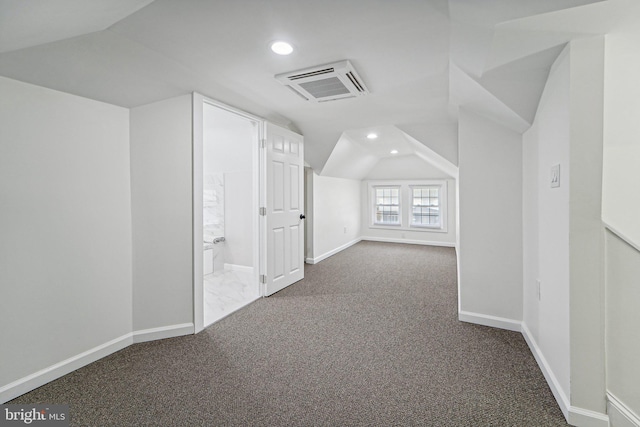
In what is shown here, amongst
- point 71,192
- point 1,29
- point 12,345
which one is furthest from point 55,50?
point 12,345

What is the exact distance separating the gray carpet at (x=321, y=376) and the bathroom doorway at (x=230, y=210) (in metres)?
0.77

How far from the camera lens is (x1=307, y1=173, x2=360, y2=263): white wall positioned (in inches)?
206

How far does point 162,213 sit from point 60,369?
1230 millimetres

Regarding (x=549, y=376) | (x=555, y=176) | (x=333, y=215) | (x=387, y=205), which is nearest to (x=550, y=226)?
(x=555, y=176)

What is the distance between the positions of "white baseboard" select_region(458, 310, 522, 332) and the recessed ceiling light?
2.73m

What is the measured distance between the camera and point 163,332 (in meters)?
2.39

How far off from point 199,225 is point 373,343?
70.5 inches

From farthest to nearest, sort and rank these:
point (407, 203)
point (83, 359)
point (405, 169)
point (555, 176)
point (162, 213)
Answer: point (407, 203) < point (405, 169) < point (162, 213) < point (83, 359) < point (555, 176)

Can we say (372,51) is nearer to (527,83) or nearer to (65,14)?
(527,83)

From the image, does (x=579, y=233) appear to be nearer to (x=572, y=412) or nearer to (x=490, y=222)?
(x=572, y=412)

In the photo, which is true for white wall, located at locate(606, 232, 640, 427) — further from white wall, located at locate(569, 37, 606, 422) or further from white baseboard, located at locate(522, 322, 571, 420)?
white baseboard, located at locate(522, 322, 571, 420)

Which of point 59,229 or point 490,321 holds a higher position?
point 59,229

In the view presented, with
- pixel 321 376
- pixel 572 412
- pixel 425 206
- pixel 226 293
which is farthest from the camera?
pixel 425 206

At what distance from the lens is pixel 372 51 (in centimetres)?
194
